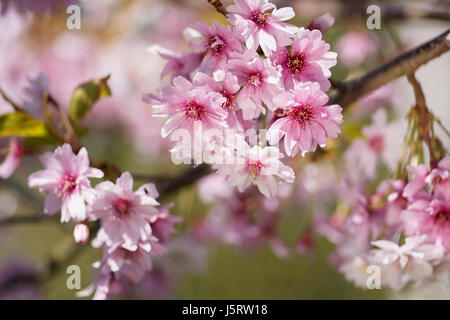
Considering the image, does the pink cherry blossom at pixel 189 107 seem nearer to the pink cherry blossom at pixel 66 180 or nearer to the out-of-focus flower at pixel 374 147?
the pink cherry blossom at pixel 66 180

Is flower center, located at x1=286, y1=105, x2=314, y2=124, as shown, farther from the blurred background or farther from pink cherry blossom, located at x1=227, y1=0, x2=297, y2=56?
the blurred background

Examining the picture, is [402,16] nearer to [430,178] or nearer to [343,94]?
[343,94]

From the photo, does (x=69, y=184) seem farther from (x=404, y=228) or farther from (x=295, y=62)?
(x=404, y=228)

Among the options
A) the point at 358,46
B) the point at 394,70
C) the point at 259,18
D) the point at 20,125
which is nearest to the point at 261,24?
the point at 259,18

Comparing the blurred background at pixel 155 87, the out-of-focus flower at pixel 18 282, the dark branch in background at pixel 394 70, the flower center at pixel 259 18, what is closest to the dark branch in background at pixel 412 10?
the blurred background at pixel 155 87

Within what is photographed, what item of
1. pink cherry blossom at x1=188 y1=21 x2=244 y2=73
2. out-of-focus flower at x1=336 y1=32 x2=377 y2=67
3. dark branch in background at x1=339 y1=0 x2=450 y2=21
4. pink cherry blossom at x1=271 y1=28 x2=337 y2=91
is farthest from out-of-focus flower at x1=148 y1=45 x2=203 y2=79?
out-of-focus flower at x1=336 y1=32 x2=377 y2=67
